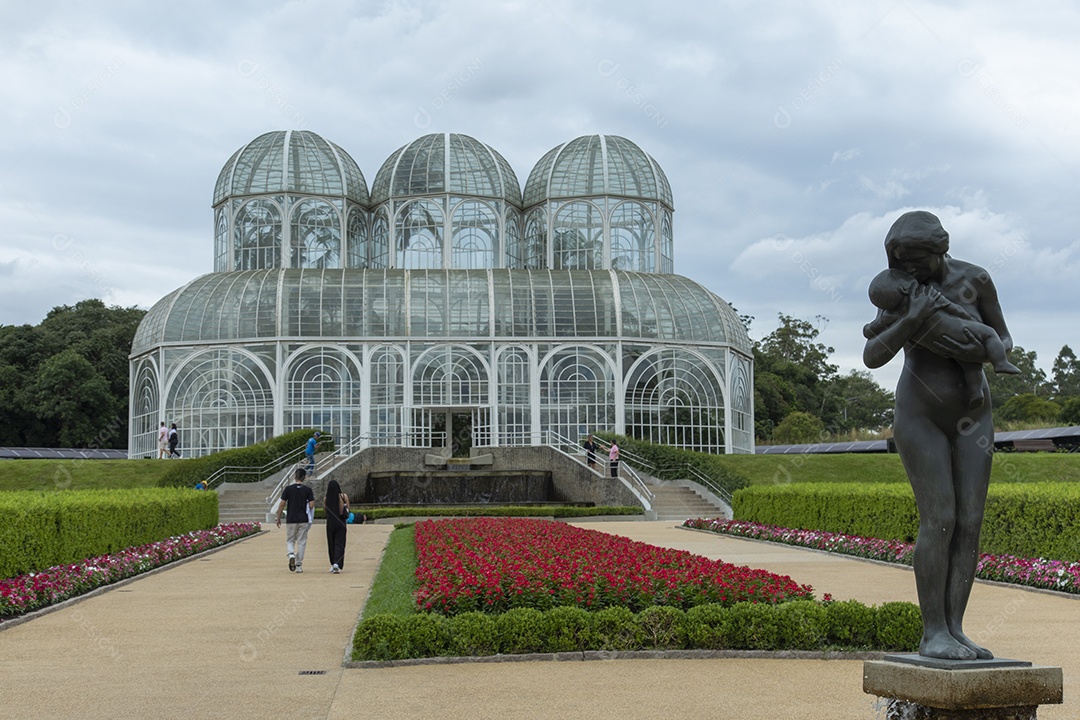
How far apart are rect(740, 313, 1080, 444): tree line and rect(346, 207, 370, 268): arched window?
1078 inches

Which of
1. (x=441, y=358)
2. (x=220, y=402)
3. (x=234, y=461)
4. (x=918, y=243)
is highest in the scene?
(x=441, y=358)

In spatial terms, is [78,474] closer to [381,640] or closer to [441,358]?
[441,358]

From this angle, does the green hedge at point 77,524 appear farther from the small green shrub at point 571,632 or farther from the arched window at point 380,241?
the arched window at point 380,241

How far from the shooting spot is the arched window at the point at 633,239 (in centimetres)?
5059

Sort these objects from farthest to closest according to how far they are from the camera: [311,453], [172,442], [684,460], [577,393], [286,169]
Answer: [286,169]
[577,393]
[172,442]
[311,453]
[684,460]

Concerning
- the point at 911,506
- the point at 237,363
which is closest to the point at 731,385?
the point at 237,363

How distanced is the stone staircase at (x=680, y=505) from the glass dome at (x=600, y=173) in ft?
65.1

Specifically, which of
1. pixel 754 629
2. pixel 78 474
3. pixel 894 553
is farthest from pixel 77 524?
pixel 78 474

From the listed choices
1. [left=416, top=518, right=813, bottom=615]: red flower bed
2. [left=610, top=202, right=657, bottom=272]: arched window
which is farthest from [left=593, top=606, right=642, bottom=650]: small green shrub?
[left=610, top=202, right=657, bottom=272]: arched window

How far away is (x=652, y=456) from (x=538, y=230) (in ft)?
59.9

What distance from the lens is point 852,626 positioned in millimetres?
9516

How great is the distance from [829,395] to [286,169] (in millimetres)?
48329

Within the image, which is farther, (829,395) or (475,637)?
(829,395)

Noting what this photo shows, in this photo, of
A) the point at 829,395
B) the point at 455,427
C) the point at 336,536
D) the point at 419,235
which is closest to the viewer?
the point at 336,536
